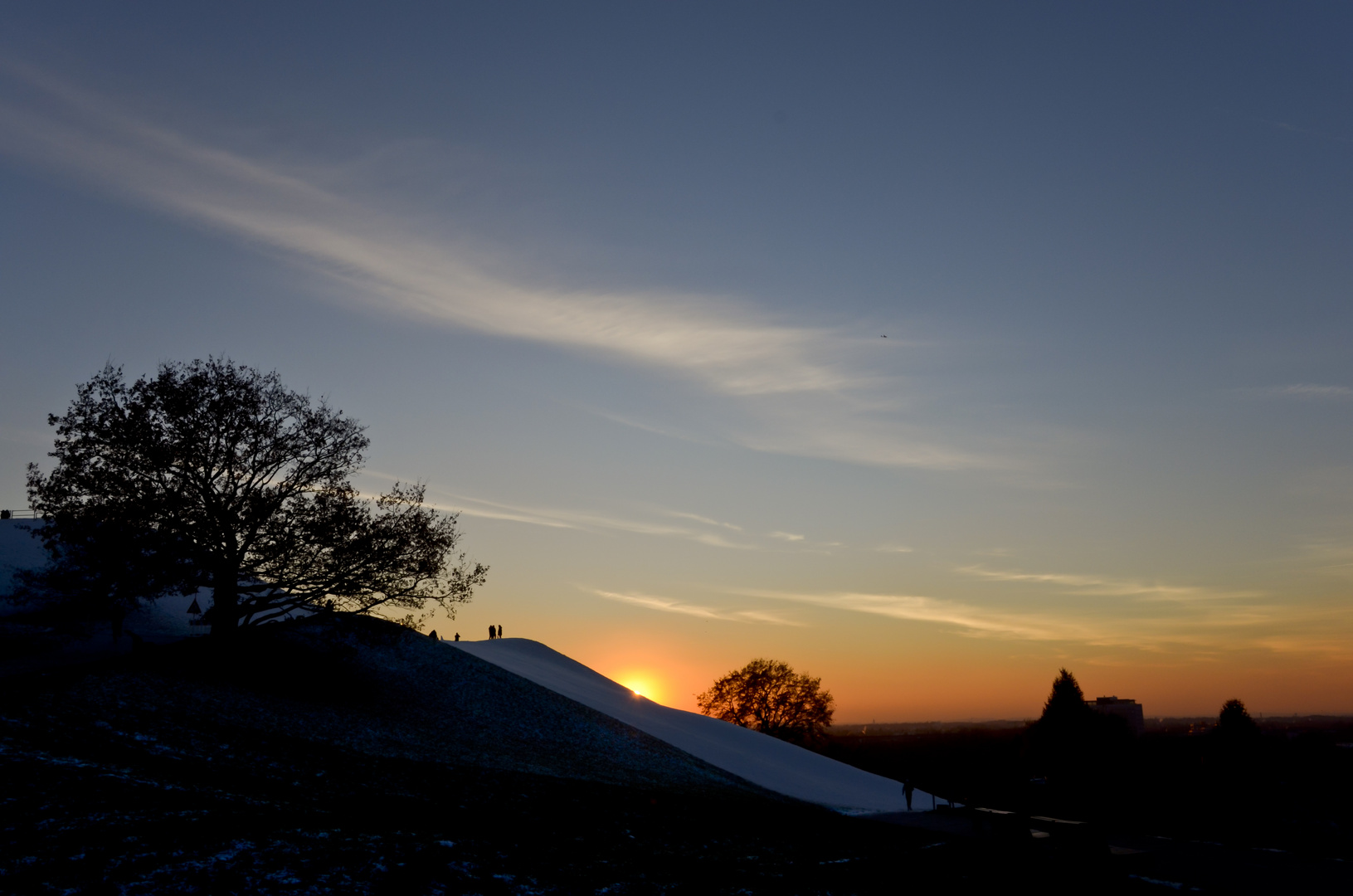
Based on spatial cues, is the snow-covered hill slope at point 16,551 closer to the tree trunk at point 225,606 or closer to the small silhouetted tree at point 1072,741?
the tree trunk at point 225,606

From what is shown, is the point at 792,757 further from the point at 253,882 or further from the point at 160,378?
the point at 253,882

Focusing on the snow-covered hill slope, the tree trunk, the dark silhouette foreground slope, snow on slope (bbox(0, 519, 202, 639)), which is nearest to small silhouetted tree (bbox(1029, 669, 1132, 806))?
the dark silhouette foreground slope

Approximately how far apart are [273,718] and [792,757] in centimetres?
4214

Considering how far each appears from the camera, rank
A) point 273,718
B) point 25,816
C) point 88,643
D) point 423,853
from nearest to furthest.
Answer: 1. point 25,816
2. point 423,853
3. point 273,718
4. point 88,643

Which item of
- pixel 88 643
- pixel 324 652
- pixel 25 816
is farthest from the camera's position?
pixel 88 643

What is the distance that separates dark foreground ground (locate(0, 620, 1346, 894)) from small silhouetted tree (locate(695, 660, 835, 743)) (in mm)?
69604

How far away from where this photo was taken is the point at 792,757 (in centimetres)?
6456

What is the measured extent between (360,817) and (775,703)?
3681 inches

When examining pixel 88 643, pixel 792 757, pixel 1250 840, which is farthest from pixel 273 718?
pixel 792 757

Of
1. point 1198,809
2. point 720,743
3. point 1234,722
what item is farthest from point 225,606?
point 1234,722

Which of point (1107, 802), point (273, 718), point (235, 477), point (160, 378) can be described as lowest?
point (1107, 802)

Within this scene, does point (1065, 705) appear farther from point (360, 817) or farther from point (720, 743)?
point (360, 817)

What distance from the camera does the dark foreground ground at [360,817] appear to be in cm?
1648

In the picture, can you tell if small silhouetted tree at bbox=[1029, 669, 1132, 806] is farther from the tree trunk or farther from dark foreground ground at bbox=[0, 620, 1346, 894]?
the tree trunk
